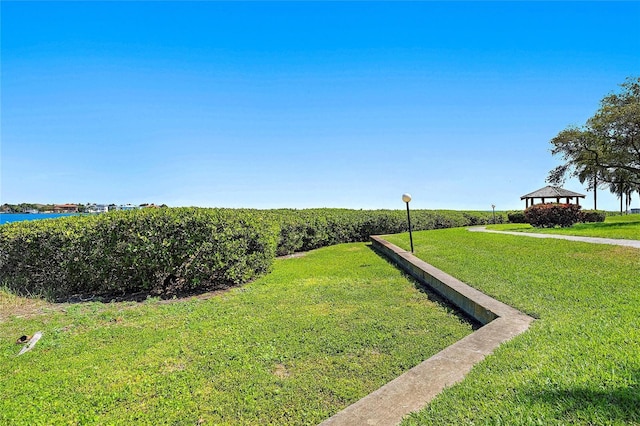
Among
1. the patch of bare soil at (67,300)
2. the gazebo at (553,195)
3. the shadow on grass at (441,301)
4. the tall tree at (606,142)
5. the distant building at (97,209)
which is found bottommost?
the patch of bare soil at (67,300)

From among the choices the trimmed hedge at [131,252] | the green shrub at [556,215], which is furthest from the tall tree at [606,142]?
the trimmed hedge at [131,252]

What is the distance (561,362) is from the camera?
8.34 ft

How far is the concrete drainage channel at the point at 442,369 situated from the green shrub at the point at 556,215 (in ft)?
56.4

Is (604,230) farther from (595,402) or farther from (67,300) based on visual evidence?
(67,300)

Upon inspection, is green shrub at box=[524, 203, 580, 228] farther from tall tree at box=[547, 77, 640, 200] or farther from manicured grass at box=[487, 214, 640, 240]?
tall tree at box=[547, 77, 640, 200]

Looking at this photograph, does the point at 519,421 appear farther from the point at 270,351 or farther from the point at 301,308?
the point at 301,308

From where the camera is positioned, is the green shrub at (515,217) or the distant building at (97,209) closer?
the distant building at (97,209)

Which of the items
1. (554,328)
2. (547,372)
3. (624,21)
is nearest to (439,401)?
(547,372)

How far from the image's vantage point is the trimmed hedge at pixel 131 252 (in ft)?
21.4

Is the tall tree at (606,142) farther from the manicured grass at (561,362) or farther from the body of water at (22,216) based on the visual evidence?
the body of water at (22,216)

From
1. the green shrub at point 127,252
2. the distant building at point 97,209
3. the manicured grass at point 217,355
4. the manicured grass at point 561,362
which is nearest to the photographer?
the manicured grass at point 561,362

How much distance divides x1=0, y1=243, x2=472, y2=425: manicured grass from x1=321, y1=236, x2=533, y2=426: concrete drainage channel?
32 cm

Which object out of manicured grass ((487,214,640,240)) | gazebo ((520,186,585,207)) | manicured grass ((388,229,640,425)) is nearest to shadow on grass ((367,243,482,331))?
manicured grass ((388,229,640,425))

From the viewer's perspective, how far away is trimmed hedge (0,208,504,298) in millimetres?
6516
